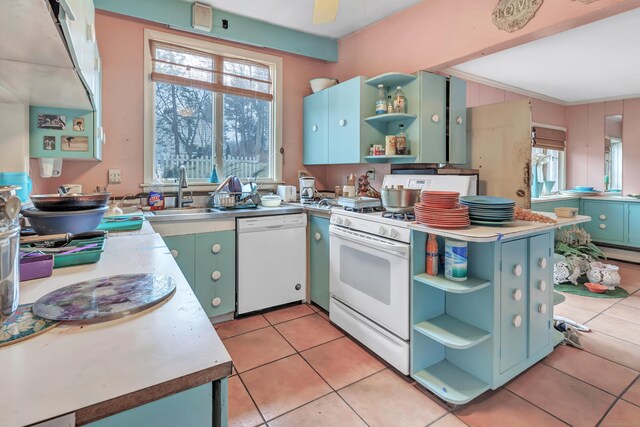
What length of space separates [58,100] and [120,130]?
1.00 meters

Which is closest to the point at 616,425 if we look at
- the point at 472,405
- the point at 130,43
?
the point at 472,405

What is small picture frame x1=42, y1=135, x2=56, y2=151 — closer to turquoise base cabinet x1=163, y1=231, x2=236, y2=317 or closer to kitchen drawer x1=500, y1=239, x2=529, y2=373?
turquoise base cabinet x1=163, y1=231, x2=236, y2=317

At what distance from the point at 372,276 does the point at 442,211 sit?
666 millimetres

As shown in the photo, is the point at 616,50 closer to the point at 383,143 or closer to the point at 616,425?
the point at 383,143

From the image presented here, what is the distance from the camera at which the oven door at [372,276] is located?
1.84m

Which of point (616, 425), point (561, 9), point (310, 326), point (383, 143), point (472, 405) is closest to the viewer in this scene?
point (616, 425)

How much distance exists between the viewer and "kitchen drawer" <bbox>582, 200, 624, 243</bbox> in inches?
175

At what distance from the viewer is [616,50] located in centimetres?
320

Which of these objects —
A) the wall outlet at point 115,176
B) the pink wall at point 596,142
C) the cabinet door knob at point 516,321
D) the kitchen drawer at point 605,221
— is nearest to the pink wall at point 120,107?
the wall outlet at point 115,176

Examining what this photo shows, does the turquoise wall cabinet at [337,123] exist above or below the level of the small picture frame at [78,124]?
above

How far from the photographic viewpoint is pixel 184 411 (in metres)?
0.52

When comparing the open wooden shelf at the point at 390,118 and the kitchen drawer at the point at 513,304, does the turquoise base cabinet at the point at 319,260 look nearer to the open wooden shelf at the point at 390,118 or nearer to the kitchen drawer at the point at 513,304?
the open wooden shelf at the point at 390,118

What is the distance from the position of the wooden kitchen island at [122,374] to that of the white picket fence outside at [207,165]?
→ 2.46 meters

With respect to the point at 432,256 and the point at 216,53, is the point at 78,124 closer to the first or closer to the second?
the point at 216,53
